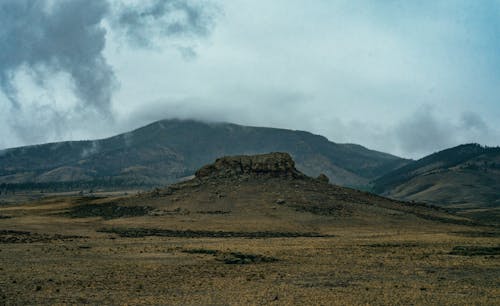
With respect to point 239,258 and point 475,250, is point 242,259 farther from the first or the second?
point 475,250

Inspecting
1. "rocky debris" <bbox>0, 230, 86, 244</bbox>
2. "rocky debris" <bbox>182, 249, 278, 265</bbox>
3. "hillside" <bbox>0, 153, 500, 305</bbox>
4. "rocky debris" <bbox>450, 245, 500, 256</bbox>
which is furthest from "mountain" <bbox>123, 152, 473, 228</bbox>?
"rocky debris" <bbox>182, 249, 278, 265</bbox>

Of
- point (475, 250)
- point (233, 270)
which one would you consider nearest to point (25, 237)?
point (233, 270)

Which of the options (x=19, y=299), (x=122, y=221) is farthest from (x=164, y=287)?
(x=122, y=221)

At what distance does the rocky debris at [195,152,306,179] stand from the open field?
137 ft

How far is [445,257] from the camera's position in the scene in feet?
132

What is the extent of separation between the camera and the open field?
2447 cm

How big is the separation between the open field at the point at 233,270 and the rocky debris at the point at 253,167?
1647 inches

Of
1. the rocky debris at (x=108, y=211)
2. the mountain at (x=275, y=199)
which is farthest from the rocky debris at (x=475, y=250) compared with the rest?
the rocky debris at (x=108, y=211)

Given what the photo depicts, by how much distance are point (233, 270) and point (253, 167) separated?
7480cm

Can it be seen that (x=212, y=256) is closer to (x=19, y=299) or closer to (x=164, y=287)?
(x=164, y=287)

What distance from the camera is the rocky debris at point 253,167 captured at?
352 ft

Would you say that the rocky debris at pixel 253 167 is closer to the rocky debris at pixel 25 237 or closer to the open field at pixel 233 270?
the open field at pixel 233 270

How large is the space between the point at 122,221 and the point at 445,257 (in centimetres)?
5415

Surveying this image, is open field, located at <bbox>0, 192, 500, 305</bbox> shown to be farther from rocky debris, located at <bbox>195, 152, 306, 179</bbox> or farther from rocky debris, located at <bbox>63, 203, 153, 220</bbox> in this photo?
rocky debris, located at <bbox>195, 152, 306, 179</bbox>
